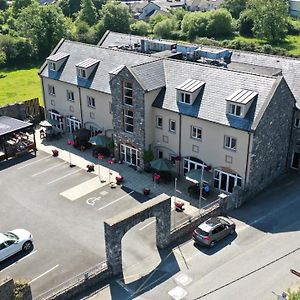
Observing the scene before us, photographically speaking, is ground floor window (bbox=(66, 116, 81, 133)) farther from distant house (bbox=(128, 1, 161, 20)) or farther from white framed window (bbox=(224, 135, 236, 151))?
distant house (bbox=(128, 1, 161, 20))

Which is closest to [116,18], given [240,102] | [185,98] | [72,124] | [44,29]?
[44,29]

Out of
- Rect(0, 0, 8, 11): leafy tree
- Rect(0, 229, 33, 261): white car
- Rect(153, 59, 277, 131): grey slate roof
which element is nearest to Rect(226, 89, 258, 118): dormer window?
Rect(153, 59, 277, 131): grey slate roof

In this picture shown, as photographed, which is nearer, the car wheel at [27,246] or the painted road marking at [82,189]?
the car wheel at [27,246]

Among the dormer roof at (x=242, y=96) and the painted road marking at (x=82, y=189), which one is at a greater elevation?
the dormer roof at (x=242, y=96)

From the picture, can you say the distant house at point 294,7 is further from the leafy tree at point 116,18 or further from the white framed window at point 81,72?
the white framed window at point 81,72

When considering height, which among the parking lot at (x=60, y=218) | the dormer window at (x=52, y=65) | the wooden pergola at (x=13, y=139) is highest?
the dormer window at (x=52, y=65)

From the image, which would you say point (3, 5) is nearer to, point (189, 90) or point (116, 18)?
point (116, 18)

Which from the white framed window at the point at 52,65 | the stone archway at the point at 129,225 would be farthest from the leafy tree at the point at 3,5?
the stone archway at the point at 129,225
